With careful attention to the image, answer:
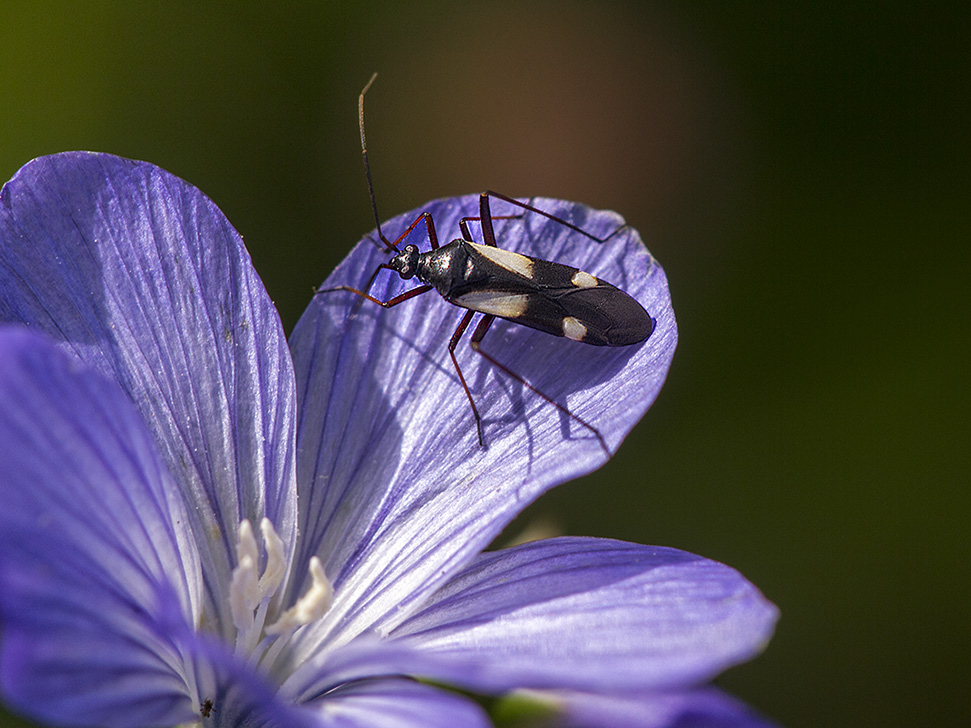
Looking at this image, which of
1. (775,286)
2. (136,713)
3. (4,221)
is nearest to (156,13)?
(4,221)

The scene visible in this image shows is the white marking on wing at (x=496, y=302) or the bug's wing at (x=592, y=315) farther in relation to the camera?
the white marking on wing at (x=496, y=302)

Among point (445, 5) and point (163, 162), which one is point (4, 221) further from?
point (445, 5)

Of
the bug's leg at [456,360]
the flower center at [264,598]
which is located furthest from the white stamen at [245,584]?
the bug's leg at [456,360]

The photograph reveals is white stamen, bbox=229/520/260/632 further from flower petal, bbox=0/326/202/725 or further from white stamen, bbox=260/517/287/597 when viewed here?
flower petal, bbox=0/326/202/725

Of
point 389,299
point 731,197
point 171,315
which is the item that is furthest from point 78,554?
point 731,197

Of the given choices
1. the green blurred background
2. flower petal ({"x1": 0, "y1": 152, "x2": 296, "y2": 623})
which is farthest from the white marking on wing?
the green blurred background

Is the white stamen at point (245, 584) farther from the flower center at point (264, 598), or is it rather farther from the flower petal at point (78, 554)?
the flower petal at point (78, 554)

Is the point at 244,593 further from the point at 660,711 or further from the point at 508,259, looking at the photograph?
the point at 508,259
